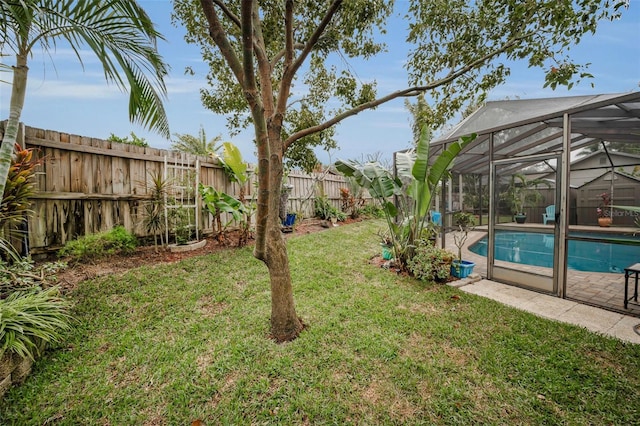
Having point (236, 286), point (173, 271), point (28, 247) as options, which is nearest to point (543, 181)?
point (236, 286)

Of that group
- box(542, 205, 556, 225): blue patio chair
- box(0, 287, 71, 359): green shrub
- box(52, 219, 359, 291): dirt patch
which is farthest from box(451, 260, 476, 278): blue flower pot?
box(0, 287, 71, 359): green shrub

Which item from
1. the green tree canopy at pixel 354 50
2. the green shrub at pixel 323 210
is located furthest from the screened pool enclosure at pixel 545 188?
the green shrub at pixel 323 210

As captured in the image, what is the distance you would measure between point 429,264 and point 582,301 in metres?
2.21

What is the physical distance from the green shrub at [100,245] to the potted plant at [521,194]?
7.49m

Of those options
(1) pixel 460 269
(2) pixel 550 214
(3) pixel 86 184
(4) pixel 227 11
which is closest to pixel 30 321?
(3) pixel 86 184

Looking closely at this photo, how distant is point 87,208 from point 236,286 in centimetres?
325

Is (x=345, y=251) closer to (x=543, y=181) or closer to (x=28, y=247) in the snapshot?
(x=543, y=181)

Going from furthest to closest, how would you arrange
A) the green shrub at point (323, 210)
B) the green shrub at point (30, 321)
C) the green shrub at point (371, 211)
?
the green shrub at point (371, 211) < the green shrub at point (323, 210) < the green shrub at point (30, 321)

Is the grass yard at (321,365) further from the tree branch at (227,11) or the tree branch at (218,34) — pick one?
the tree branch at (227,11)

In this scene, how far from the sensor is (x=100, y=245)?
14.6 ft

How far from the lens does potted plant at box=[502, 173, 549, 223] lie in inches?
185

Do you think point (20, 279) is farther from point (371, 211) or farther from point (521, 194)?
Answer: point (371, 211)

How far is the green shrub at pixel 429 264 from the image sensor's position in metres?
4.60

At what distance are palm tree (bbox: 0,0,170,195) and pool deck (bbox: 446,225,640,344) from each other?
18.6ft
